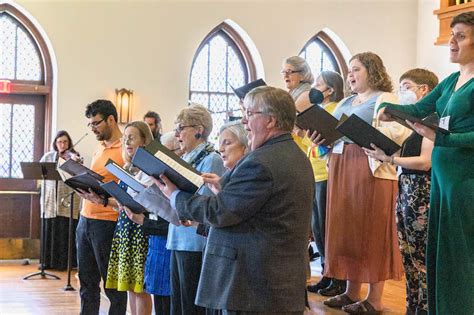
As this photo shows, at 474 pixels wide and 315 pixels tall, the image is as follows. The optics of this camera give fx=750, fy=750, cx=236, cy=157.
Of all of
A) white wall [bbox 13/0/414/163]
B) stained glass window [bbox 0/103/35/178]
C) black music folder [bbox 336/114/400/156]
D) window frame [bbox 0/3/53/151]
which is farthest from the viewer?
stained glass window [bbox 0/103/35/178]

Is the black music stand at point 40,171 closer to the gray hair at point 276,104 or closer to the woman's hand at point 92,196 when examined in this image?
the woman's hand at point 92,196

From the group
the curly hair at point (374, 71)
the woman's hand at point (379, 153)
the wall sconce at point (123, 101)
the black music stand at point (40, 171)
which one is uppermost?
the wall sconce at point (123, 101)

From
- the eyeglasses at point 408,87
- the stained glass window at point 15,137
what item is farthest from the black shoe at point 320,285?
the stained glass window at point 15,137

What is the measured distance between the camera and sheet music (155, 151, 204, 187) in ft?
9.43

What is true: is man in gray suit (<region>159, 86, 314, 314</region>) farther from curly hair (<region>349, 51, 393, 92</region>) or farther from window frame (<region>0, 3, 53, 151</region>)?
window frame (<region>0, 3, 53, 151</region>)

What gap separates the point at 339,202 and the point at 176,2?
5.78 m

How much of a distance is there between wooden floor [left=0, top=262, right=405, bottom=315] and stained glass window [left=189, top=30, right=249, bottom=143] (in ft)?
10.3

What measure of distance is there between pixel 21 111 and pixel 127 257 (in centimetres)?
606

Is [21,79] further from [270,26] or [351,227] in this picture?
[351,227]

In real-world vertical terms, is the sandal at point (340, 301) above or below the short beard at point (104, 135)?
below

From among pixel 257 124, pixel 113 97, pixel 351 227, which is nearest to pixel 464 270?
pixel 257 124

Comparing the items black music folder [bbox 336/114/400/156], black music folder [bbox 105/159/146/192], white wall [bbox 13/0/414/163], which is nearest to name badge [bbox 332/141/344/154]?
black music folder [bbox 336/114/400/156]

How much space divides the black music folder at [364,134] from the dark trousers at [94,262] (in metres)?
1.54

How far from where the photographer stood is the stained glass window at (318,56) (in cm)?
1045
